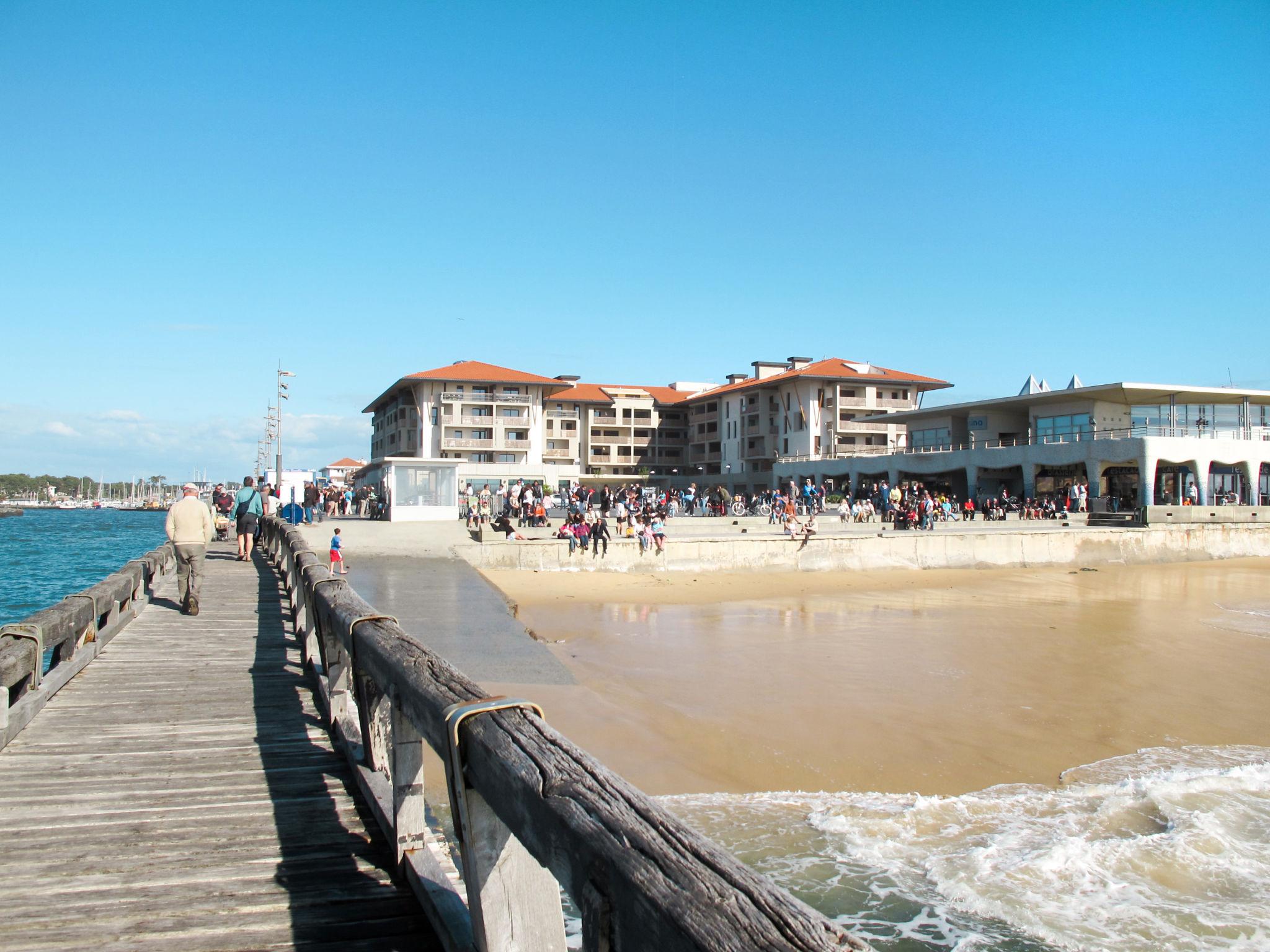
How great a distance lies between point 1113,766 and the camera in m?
9.91

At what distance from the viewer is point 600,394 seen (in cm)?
8344

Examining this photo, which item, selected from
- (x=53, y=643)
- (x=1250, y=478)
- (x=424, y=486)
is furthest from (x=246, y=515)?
(x=1250, y=478)

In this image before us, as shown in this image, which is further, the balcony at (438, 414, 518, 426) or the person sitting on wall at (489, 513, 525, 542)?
the balcony at (438, 414, 518, 426)

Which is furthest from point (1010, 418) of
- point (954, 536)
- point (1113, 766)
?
point (1113, 766)

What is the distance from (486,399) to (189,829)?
225 feet

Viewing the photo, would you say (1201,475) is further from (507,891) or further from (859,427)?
(507,891)

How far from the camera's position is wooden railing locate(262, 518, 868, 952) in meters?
1.54

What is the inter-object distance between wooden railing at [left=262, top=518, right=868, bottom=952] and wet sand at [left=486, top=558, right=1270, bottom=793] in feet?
17.2

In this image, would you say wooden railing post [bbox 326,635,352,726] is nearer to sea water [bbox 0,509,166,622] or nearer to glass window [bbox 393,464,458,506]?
sea water [bbox 0,509,166,622]

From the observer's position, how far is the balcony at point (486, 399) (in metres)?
69.6

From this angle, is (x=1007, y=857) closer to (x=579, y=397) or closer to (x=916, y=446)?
(x=916, y=446)

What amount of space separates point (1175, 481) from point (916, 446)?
15734 millimetres

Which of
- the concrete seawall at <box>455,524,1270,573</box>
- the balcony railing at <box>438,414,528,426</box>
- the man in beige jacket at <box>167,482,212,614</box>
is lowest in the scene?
the concrete seawall at <box>455,524,1270,573</box>

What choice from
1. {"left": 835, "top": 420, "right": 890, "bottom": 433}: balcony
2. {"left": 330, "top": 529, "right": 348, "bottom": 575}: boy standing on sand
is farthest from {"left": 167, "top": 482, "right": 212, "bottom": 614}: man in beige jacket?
{"left": 835, "top": 420, "right": 890, "bottom": 433}: balcony
